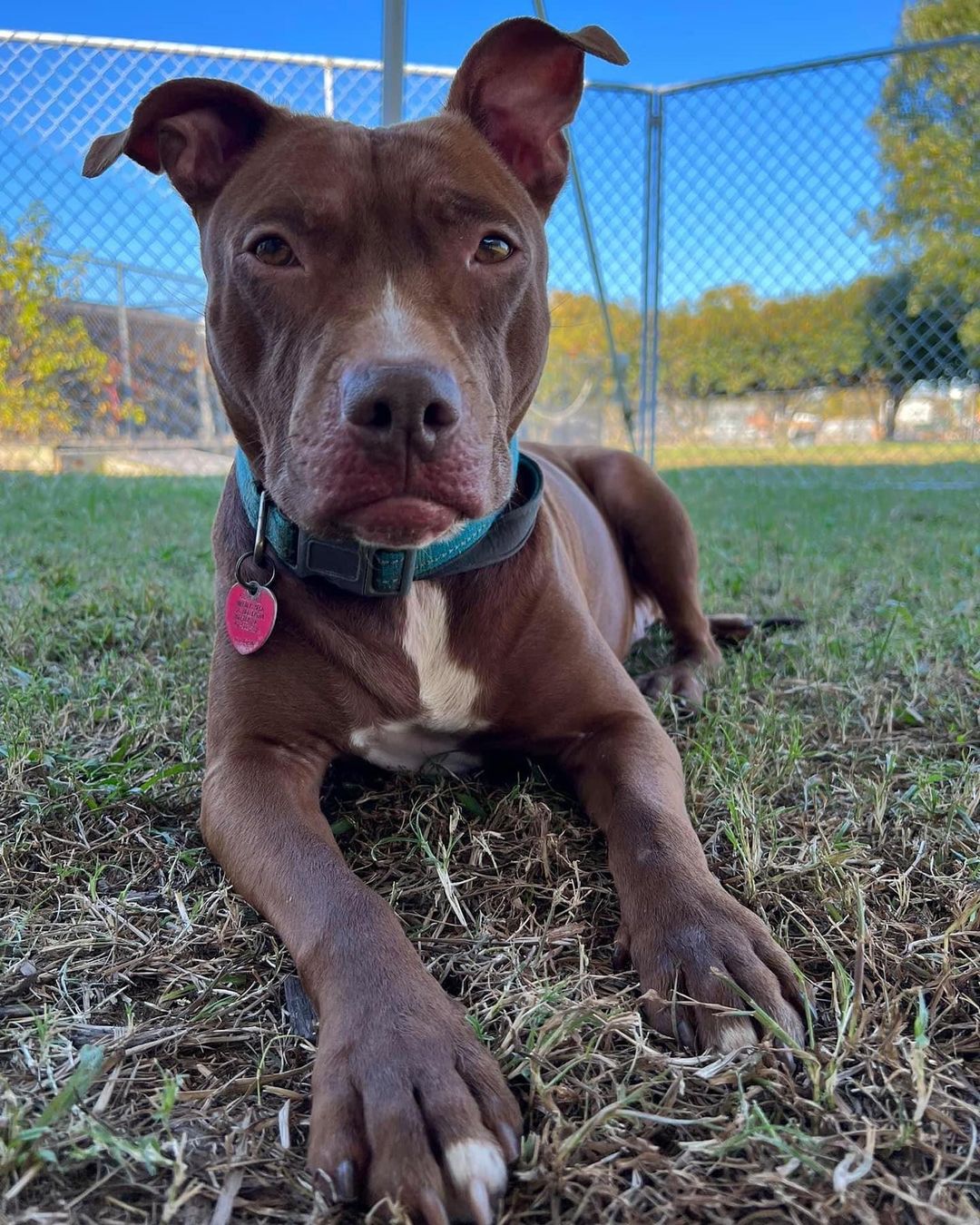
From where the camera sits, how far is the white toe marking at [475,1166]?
1.12 m

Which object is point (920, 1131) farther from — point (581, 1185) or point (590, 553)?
point (590, 553)

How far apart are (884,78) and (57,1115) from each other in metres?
10.4

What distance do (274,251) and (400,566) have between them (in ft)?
2.36

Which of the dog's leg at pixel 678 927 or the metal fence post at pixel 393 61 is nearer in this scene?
the dog's leg at pixel 678 927

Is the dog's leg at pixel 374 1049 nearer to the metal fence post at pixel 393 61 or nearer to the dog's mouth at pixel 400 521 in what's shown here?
the dog's mouth at pixel 400 521

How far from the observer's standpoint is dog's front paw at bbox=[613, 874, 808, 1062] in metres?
1.39

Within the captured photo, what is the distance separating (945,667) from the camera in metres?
3.20

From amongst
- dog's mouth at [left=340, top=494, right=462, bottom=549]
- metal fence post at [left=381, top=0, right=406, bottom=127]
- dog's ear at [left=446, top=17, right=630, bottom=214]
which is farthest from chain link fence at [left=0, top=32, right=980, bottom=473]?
dog's mouth at [left=340, top=494, right=462, bottom=549]

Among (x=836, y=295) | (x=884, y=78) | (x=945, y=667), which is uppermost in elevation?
(x=884, y=78)

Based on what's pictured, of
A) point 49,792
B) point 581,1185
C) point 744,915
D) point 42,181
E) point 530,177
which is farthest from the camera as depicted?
point 42,181

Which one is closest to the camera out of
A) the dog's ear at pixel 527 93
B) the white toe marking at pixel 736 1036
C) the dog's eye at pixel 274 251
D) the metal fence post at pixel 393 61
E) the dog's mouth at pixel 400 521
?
the white toe marking at pixel 736 1036

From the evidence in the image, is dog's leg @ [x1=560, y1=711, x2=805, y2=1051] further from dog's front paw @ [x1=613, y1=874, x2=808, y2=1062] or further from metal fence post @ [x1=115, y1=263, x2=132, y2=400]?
metal fence post @ [x1=115, y1=263, x2=132, y2=400]

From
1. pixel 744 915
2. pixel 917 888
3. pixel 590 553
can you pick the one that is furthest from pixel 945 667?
pixel 744 915

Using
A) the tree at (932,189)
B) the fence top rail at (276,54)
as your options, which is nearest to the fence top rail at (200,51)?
the fence top rail at (276,54)
